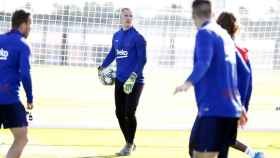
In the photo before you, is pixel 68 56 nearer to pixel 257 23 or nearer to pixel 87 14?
pixel 87 14

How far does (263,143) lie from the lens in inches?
480

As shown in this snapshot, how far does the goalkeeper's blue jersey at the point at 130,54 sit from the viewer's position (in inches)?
404

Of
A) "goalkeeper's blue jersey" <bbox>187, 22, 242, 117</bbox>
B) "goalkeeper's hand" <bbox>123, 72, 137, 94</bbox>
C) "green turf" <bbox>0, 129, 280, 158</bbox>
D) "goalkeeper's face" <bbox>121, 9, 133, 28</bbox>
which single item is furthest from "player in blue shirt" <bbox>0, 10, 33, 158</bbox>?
"goalkeeper's face" <bbox>121, 9, 133, 28</bbox>

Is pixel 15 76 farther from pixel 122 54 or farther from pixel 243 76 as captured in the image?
pixel 122 54

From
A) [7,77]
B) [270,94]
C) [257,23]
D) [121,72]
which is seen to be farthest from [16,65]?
[270,94]

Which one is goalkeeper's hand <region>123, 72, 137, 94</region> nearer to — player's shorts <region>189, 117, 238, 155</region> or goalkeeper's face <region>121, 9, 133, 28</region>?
goalkeeper's face <region>121, 9, 133, 28</region>

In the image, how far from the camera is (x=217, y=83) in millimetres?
6215

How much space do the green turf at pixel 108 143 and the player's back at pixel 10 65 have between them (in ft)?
8.15

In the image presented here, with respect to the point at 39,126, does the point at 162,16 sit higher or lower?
higher

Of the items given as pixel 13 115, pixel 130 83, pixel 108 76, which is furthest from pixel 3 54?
pixel 108 76

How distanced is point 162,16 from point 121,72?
20.1ft

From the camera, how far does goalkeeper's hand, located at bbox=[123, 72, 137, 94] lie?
A: 10.1 metres

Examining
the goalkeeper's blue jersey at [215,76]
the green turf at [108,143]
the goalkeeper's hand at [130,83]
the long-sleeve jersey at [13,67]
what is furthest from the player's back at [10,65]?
the goalkeeper's hand at [130,83]

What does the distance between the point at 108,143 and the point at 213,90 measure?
576cm
